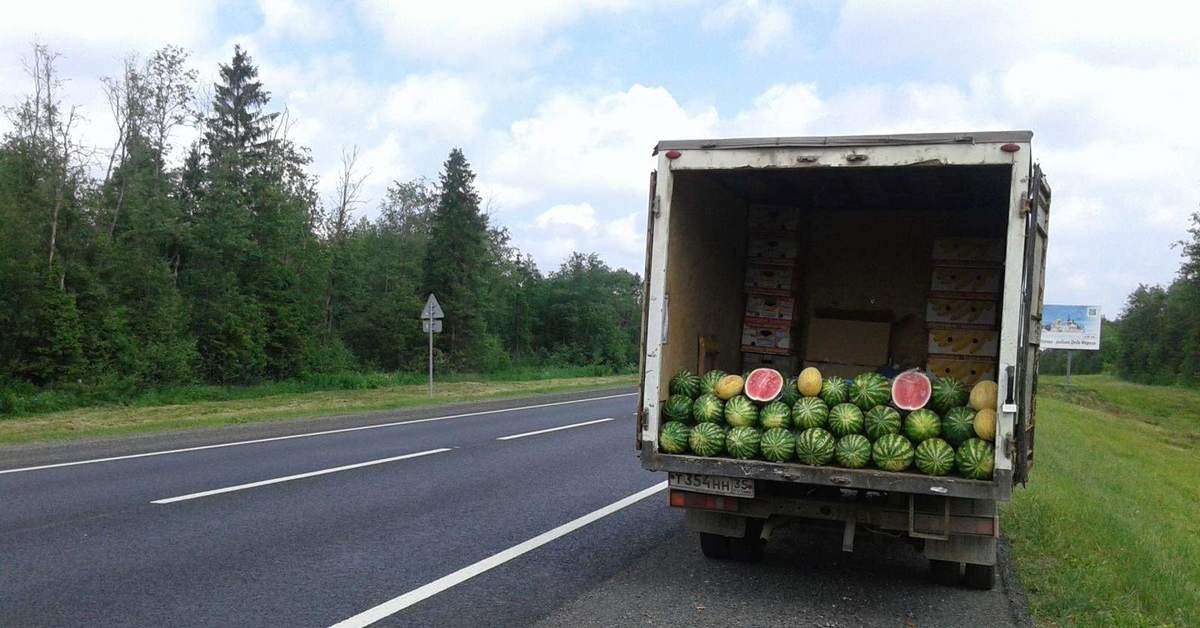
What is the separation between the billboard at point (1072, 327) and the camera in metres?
52.8

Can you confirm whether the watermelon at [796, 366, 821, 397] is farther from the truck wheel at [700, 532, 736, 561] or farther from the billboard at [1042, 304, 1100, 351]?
the billboard at [1042, 304, 1100, 351]

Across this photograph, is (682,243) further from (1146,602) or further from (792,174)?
(1146,602)

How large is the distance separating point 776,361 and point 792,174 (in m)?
1.95

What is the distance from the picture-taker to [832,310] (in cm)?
888

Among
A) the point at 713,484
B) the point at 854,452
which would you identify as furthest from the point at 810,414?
the point at 713,484

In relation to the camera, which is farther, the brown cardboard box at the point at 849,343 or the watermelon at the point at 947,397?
the brown cardboard box at the point at 849,343

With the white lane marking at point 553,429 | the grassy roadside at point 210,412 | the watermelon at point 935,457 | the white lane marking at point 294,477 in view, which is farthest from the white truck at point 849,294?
the grassy roadside at point 210,412

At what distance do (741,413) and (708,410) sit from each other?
225 mm

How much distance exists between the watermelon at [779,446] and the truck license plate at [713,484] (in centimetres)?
22

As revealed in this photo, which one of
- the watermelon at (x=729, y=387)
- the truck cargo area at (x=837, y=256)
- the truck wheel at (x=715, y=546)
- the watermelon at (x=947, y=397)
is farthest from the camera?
the truck cargo area at (x=837, y=256)

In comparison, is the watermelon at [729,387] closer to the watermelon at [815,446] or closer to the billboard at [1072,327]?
the watermelon at [815,446]

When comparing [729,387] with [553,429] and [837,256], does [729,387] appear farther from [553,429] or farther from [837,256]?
[553,429]

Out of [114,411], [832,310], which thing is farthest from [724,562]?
[114,411]

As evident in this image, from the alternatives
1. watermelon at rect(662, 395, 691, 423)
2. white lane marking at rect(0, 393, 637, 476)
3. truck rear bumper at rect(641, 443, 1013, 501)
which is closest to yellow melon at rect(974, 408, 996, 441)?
truck rear bumper at rect(641, 443, 1013, 501)
